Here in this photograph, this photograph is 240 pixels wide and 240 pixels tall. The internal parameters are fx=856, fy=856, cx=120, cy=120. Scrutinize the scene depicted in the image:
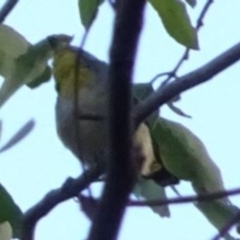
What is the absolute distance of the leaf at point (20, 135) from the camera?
2.46 ft

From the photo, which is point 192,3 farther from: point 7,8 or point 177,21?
point 7,8

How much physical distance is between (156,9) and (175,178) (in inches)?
13.4

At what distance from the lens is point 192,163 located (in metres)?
0.94

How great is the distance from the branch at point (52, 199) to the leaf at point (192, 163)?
0.09 meters

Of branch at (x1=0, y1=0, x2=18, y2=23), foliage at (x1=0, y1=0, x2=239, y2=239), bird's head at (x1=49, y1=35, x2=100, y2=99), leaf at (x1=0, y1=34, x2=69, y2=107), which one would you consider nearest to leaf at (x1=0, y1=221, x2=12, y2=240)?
foliage at (x1=0, y1=0, x2=239, y2=239)

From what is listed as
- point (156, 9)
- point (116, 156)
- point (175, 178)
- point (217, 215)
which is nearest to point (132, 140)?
point (116, 156)

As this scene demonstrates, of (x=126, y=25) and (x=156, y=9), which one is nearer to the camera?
(x=126, y=25)

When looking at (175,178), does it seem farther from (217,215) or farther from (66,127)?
(66,127)

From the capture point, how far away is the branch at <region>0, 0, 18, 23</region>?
1.09 metres

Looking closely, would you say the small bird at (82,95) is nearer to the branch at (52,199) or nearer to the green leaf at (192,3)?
the branch at (52,199)

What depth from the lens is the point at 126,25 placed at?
0.45 meters

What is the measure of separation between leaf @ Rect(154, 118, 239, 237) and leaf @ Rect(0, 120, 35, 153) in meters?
0.24

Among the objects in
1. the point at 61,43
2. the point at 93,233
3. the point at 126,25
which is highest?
the point at 126,25

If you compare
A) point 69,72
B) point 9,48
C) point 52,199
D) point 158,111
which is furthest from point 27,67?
point 69,72
